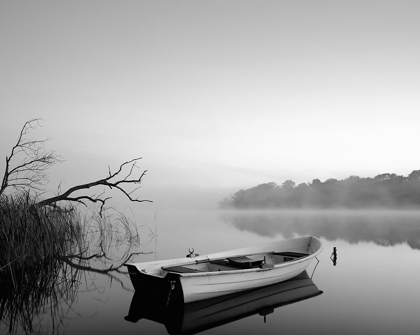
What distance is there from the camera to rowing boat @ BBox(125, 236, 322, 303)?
643cm

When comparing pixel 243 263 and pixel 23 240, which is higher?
pixel 23 240

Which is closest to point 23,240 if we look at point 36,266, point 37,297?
point 36,266

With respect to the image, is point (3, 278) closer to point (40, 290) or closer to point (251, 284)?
point (40, 290)

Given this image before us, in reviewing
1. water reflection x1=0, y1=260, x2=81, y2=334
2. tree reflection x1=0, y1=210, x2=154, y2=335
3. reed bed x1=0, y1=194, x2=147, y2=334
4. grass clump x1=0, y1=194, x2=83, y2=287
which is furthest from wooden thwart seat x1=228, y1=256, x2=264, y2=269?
grass clump x1=0, y1=194, x2=83, y2=287

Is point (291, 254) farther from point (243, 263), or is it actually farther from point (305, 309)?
point (305, 309)

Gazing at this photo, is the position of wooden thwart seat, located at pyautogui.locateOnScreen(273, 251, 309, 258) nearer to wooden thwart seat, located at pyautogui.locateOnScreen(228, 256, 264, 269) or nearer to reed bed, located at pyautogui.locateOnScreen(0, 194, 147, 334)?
wooden thwart seat, located at pyautogui.locateOnScreen(228, 256, 264, 269)

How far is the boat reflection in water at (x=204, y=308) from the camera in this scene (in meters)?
6.12

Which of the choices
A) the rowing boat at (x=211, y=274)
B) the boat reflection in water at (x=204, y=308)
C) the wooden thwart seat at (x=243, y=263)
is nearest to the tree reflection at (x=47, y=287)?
the boat reflection in water at (x=204, y=308)

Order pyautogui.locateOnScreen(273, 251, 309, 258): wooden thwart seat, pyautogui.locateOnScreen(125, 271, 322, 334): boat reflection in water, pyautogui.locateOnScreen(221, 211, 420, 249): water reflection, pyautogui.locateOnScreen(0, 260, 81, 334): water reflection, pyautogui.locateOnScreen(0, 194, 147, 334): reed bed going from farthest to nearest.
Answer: pyautogui.locateOnScreen(221, 211, 420, 249): water reflection < pyautogui.locateOnScreen(273, 251, 309, 258): wooden thwart seat < pyautogui.locateOnScreen(0, 194, 147, 334): reed bed < pyautogui.locateOnScreen(125, 271, 322, 334): boat reflection in water < pyautogui.locateOnScreen(0, 260, 81, 334): water reflection

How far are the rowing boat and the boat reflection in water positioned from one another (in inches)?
5.1

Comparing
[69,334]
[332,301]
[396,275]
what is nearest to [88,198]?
[69,334]

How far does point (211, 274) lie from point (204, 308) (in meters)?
0.58

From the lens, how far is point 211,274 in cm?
671

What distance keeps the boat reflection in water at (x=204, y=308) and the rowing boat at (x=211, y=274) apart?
0.42 ft
